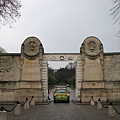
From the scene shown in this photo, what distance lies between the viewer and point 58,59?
27.1 m

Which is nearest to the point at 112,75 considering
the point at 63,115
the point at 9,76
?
the point at 9,76

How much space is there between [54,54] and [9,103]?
643 centimetres

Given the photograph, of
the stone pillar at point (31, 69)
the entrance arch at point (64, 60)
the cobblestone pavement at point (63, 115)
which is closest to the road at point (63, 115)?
the cobblestone pavement at point (63, 115)

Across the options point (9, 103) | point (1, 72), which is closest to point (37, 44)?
point (1, 72)

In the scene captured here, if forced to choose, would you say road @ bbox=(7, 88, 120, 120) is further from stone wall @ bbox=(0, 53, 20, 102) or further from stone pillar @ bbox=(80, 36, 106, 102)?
stone wall @ bbox=(0, 53, 20, 102)

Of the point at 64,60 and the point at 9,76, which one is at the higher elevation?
the point at 64,60

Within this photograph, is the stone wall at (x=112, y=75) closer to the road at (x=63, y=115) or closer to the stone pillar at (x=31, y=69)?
the stone pillar at (x=31, y=69)

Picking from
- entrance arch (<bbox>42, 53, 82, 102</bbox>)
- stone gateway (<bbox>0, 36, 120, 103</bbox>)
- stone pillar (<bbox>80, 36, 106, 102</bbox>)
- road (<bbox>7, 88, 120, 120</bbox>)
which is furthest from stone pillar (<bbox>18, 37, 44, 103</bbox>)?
road (<bbox>7, 88, 120, 120</bbox>)

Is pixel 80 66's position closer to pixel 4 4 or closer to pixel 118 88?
pixel 118 88

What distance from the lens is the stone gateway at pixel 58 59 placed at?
26.6 metres

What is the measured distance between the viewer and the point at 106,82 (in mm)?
26906

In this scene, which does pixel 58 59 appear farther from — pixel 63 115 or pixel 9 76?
pixel 63 115

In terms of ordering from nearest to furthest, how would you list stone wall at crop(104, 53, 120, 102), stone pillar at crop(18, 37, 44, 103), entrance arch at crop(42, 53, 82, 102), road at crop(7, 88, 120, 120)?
road at crop(7, 88, 120, 120) → stone pillar at crop(18, 37, 44, 103) → stone wall at crop(104, 53, 120, 102) → entrance arch at crop(42, 53, 82, 102)

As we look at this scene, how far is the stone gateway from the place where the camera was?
87.2 feet
